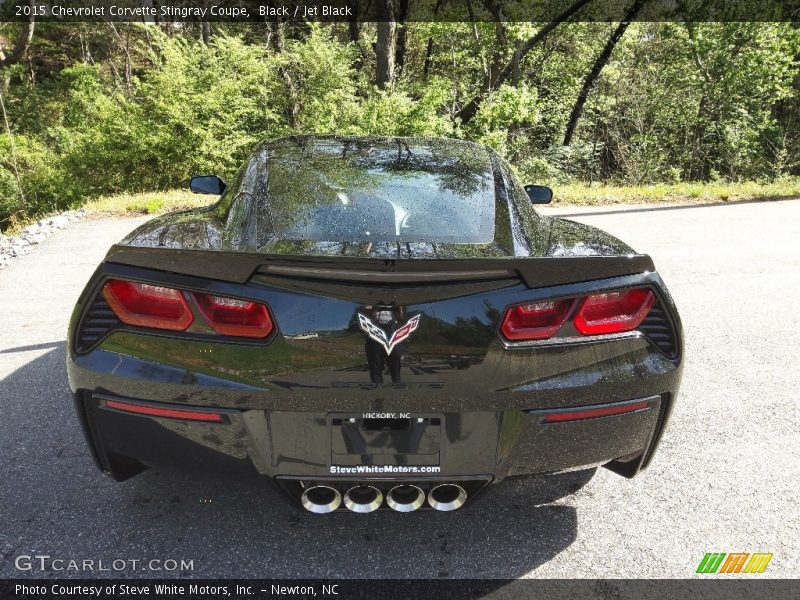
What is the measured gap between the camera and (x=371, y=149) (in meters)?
3.13

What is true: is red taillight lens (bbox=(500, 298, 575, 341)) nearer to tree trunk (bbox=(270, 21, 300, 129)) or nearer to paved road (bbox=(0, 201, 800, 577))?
paved road (bbox=(0, 201, 800, 577))

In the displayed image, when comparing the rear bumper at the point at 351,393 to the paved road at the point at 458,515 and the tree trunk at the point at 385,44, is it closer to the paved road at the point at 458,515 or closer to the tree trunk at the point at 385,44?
the paved road at the point at 458,515

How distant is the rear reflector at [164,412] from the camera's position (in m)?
1.90

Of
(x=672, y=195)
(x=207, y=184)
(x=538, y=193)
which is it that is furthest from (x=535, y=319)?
(x=672, y=195)

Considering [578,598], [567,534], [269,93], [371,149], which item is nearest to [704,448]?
[567,534]

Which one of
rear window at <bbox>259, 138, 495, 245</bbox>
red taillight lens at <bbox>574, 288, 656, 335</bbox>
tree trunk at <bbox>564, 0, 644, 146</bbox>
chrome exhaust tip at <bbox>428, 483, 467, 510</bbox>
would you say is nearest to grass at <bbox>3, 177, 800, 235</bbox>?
rear window at <bbox>259, 138, 495, 245</bbox>

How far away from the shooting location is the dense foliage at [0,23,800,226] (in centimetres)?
1491

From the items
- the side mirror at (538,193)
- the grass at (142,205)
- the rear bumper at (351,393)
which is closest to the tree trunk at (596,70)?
the grass at (142,205)

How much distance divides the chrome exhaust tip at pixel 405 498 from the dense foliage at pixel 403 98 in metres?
13.1

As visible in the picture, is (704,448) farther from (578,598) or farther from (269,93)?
(269,93)

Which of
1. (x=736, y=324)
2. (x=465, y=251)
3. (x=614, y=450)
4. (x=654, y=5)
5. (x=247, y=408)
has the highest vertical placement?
(x=654, y=5)

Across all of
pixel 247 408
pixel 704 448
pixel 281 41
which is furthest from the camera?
pixel 281 41

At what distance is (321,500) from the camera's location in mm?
1985

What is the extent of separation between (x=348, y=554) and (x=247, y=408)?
0.69m
